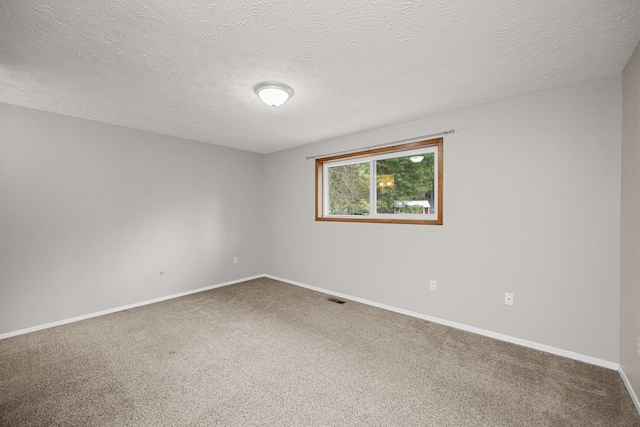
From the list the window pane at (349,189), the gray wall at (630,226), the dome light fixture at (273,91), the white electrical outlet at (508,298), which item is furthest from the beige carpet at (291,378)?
the dome light fixture at (273,91)

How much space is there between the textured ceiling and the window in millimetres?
641

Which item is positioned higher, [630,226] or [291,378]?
[630,226]

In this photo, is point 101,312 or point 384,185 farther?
point 384,185

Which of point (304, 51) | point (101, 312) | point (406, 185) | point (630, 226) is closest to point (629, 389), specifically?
point (630, 226)

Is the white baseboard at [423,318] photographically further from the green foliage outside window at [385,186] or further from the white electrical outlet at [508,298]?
the green foliage outside window at [385,186]

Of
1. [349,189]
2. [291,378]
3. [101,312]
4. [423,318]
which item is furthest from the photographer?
[349,189]

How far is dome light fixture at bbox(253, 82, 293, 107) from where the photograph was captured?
7.80ft

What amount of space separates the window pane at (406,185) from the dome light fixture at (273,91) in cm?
177

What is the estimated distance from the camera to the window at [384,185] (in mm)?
3307

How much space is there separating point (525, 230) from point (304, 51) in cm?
247

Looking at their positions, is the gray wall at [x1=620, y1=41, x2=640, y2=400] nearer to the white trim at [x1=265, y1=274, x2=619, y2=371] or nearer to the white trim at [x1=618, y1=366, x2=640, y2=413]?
the white trim at [x1=618, y1=366, x2=640, y2=413]

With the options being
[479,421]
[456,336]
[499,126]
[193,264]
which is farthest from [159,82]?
[456,336]

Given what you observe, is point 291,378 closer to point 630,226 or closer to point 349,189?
point 630,226

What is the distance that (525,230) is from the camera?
8.46 feet
